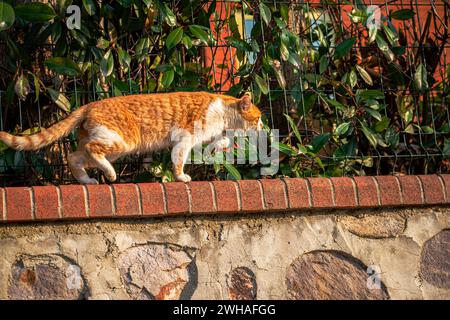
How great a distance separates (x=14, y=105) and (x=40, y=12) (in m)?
0.79

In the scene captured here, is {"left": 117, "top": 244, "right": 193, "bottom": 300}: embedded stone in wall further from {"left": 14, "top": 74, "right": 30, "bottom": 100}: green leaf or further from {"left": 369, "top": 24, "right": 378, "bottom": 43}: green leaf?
{"left": 369, "top": 24, "right": 378, "bottom": 43}: green leaf

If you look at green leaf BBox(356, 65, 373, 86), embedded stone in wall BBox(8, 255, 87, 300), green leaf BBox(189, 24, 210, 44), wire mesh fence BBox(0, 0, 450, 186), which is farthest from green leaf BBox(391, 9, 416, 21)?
embedded stone in wall BBox(8, 255, 87, 300)

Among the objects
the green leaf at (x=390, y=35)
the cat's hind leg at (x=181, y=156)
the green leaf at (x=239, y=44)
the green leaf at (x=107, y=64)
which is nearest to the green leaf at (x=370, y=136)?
the green leaf at (x=390, y=35)

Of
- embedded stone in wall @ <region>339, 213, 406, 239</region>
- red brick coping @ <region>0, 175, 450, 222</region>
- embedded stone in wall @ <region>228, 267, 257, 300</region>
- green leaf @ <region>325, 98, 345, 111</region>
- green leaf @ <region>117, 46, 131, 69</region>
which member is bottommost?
embedded stone in wall @ <region>228, 267, 257, 300</region>

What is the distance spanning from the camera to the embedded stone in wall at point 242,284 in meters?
4.18

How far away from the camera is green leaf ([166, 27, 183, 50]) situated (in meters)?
4.78

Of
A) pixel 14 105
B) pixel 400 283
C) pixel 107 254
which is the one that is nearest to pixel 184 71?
pixel 14 105

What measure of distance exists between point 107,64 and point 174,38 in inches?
17.2

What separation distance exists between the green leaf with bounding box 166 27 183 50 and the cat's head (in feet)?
1.87

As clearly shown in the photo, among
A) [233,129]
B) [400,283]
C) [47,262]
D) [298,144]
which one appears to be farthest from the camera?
[233,129]

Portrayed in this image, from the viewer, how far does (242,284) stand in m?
4.21

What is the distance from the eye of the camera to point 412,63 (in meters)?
5.55

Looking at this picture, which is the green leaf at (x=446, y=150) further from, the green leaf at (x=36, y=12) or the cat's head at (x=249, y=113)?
the green leaf at (x=36, y=12)

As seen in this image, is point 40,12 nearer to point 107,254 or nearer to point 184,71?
point 184,71
